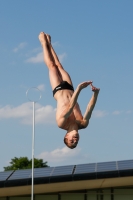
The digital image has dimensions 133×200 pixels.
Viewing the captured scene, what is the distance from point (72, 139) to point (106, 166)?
14.2 metres

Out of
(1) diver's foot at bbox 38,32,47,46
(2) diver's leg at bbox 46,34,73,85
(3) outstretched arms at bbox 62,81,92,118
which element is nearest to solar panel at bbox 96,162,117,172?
(2) diver's leg at bbox 46,34,73,85

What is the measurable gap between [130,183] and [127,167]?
172 centimetres

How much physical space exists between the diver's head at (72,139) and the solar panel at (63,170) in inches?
527

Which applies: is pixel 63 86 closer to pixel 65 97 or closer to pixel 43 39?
pixel 65 97

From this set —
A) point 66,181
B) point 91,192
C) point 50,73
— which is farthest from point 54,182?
point 50,73

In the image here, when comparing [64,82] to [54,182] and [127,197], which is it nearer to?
[54,182]

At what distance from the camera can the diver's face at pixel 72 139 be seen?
440 inches

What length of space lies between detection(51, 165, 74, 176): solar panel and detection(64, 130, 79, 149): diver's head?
1338 centimetres

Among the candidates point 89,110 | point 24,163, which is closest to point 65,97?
point 89,110

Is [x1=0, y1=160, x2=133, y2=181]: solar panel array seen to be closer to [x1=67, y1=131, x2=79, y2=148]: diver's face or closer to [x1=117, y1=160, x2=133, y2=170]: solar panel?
[x1=117, y1=160, x2=133, y2=170]: solar panel

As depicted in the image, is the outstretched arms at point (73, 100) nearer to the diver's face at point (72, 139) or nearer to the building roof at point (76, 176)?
the diver's face at point (72, 139)

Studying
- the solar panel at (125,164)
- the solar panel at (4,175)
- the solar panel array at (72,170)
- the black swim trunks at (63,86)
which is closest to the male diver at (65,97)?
the black swim trunks at (63,86)

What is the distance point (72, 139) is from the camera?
11164mm

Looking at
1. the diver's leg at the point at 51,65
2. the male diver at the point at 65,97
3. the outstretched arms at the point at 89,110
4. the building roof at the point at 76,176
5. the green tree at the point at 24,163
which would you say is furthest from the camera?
the green tree at the point at 24,163
